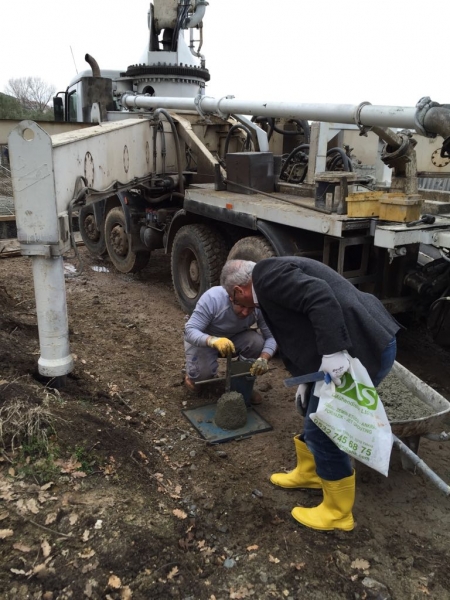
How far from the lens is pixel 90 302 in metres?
6.80

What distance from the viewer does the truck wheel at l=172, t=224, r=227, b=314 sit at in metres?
5.96

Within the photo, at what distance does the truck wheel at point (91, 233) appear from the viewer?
9.16 metres

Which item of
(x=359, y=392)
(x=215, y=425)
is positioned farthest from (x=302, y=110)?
(x=359, y=392)

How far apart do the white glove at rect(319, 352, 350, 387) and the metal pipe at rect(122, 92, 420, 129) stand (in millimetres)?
2119

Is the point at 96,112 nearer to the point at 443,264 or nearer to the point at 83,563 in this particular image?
the point at 443,264

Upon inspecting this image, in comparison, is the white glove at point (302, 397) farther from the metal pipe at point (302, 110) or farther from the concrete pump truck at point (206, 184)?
the metal pipe at point (302, 110)

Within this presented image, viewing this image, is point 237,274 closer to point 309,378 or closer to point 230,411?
point 309,378

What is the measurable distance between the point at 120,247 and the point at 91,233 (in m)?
1.53

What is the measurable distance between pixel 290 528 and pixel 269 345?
145 centimetres

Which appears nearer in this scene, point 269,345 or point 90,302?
point 269,345

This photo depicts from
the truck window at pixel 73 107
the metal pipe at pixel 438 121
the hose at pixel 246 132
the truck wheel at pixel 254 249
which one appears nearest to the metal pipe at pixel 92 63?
the truck window at pixel 73 107

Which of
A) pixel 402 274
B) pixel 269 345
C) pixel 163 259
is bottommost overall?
pixel 163 259

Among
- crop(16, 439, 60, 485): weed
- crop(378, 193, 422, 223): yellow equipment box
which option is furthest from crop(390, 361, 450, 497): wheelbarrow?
crop(16, 439, 60, 485): weed

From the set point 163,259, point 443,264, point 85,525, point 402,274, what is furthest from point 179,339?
point 163,259
